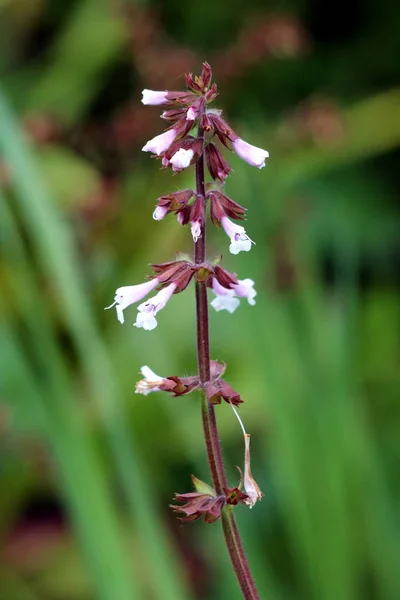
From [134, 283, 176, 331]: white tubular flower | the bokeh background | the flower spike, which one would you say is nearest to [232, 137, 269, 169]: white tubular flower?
the flower spike

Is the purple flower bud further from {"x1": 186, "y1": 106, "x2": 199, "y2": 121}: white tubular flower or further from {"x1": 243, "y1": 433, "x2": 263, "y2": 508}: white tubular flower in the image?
{"x1": 243, "y1": 433, "x2": 263, "y2": 508}: white tubular flower

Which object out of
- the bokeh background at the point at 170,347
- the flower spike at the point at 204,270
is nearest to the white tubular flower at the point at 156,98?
the flower spike at the point at 204,270

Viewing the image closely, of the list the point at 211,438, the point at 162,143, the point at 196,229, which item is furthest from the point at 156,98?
the point at 211,438

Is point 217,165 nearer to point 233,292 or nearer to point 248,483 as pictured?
point 233,292

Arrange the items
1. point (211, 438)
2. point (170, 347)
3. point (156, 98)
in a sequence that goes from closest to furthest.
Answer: point (211, 438), point (156, 98), point (170, 347)

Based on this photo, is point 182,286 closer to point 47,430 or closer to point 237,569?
point 237,569

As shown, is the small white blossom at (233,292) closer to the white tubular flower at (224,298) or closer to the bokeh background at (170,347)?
the white tubular flower at (224,298)
